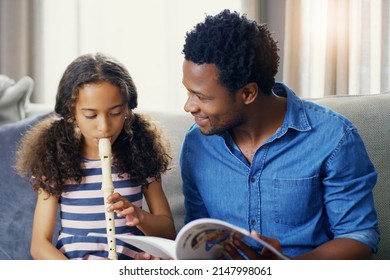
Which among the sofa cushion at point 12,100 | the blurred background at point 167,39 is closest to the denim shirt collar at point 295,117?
the sofa cushion at point 12,100

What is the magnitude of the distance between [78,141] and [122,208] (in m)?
0.24

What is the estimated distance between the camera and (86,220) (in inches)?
A: 53.1

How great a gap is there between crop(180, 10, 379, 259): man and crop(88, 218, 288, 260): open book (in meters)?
0.20

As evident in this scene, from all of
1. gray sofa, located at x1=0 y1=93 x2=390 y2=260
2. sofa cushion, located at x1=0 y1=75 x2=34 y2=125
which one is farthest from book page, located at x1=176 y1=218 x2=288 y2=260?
sofa cushion, located at x1=0 y1=75 x2=34 y2=125

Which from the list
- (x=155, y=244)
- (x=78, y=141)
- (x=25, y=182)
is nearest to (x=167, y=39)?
(x=25, y=182)

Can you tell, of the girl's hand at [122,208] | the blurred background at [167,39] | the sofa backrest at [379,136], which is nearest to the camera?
the girl's hand at [122,208]

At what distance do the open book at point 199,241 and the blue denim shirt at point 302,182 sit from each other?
25 cm

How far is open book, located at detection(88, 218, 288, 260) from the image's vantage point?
92 cm

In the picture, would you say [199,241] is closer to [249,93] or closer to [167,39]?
[249,93]

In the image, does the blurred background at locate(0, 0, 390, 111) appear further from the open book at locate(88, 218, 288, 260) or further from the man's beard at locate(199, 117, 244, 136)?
the open book at locate(88, 218, 288, 260)

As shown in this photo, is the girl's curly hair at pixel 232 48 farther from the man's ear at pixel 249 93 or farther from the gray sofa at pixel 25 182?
the gray sofa at pixel 25 182

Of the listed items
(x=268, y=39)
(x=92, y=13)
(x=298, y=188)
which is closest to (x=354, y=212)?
(x=298, y=188)

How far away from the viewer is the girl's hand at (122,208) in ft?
3.83

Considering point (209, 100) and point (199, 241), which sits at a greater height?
point (209, 100)
